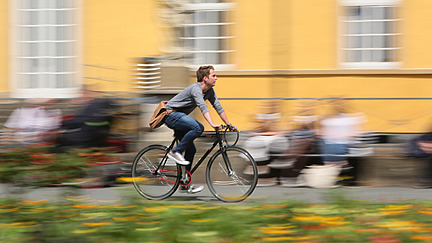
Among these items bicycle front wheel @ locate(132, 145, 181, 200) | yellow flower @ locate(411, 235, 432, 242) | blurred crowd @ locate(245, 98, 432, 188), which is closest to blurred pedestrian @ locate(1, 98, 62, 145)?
bicycle front wheel @ locate(132, 145, 181, 200)

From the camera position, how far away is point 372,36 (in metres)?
12.5

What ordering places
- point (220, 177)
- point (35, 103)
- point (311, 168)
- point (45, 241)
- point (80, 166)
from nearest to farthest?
point (45, 241)
point (80, 166)
point (220, 177)
point (311, 168)
point (35, 103)

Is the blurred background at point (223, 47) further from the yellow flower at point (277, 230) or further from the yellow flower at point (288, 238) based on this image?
the yellow flower at point (288, 238)

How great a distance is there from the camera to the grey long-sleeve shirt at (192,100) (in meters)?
7.59

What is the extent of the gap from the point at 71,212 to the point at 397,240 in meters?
2.00

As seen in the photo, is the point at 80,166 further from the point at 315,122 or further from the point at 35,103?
the point at 35,103

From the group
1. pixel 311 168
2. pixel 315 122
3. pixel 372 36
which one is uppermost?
pixel 372 36

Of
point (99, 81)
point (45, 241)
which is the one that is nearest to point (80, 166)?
point (45, 241)

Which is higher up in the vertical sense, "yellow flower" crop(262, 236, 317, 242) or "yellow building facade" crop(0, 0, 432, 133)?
"yellow building facade" crop(0, 0, 432, 133)

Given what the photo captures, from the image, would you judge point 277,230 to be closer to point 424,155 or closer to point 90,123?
point 424,155

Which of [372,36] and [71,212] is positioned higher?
[372,36]

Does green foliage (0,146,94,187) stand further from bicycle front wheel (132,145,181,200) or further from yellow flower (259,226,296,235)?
bicycle front wheel (132,145,181,200)

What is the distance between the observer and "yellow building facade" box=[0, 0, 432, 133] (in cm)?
1206

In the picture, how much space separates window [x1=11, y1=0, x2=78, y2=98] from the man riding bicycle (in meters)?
6.01
